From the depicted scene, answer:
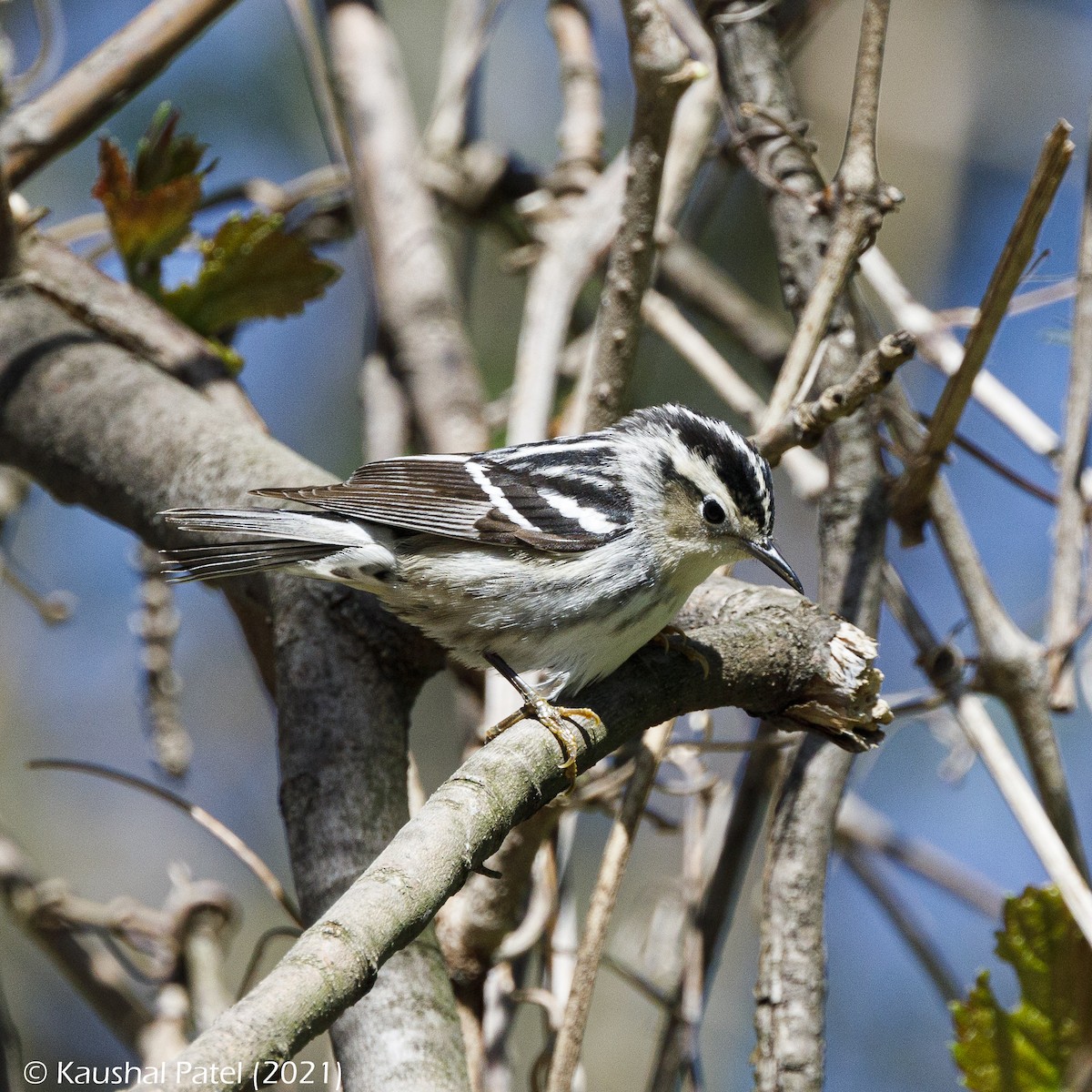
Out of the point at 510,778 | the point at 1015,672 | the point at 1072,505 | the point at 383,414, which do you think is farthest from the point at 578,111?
the point at 510,778

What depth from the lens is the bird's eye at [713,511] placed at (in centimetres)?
293

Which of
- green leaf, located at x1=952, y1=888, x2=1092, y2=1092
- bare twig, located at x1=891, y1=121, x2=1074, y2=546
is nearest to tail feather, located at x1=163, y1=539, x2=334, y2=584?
bare twig, located at x1=891, y1=121, x2=1074, y2=546

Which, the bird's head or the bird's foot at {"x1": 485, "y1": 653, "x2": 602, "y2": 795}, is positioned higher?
the bird's head

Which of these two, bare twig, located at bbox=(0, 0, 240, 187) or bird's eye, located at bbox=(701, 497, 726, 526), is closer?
bird's eye, located at bbox=(701, 497, 726, 526)

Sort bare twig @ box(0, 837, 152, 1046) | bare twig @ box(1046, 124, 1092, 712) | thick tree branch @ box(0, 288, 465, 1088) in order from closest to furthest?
thick tree branch @ box(0, 288, 465, 1088)
bare twig @ box(1046, 124, 1092, 712)
bare twig @ box(0, 837, 152, 1046)

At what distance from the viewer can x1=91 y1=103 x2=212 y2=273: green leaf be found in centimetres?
331

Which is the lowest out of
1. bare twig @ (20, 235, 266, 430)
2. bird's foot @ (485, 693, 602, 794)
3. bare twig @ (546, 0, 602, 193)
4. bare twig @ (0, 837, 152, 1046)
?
bare twig @ (0, 837, 152, 1046)

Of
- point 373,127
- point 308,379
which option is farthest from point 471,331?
point 373,127

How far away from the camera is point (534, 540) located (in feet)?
9.21

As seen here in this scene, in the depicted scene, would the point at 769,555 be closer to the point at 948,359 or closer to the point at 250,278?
the point at 948,359

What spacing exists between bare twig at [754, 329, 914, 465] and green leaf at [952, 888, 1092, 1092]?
1.12 metres

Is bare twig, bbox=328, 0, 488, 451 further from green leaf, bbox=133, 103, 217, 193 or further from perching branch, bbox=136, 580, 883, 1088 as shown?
perching branch, bbox=136, 580, 883, 1088

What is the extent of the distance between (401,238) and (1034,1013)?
10.7 feet

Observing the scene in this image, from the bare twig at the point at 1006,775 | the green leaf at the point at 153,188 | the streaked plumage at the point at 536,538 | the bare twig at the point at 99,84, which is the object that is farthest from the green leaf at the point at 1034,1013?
the bare twig at the point at 99,84
